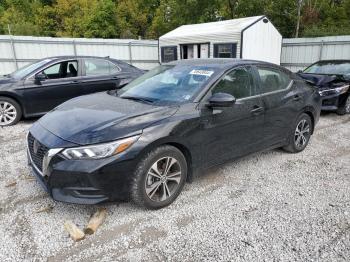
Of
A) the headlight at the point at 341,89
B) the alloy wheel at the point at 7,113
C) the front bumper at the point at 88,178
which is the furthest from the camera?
the headlight at the point at 341,89

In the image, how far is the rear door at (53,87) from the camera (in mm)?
6410

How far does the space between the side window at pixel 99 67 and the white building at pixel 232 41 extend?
9595 mm

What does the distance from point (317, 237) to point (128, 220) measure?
1.80 m

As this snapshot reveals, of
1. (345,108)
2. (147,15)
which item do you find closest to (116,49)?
(345,108)

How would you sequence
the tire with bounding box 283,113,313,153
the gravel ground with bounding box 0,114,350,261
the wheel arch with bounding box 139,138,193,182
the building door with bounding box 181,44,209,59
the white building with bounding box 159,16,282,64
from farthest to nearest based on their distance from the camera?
1. the building door with bounding box 181,44,209,59
2. the white building with bounding box 159,16,282,64
3. the tire with bounding box 283,113,313,153
4. the wheel arch with bounding box 139,138,193,182
5. the gravel ground with bounding box 0,114,350,261

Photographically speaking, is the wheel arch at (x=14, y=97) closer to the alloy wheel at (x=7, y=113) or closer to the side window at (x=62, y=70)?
the alloy wheel at (x=7, y=113)

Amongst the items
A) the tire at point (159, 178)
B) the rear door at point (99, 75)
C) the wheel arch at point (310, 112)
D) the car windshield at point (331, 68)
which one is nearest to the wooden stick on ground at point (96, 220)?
the tire at point (159, 178)

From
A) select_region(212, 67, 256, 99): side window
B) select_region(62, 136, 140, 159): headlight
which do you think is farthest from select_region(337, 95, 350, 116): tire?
select_region(62, 136, 140, 159): headlight

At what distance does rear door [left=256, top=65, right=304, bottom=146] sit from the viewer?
4.18 metres

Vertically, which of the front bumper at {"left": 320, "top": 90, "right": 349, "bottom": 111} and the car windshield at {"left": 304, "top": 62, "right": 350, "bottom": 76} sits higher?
the car windshield at {"left": 304, "top": 62, "right": 350, "bottom": 76}

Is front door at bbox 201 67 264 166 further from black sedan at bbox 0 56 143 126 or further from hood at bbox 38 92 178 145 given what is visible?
black sedan at bbox 0 56 143 126

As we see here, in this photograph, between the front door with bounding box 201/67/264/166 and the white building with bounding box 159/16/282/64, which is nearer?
the front door with bounding box 201/67/264/166

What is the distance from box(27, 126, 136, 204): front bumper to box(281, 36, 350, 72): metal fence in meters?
15.3

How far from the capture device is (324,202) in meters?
3.46
